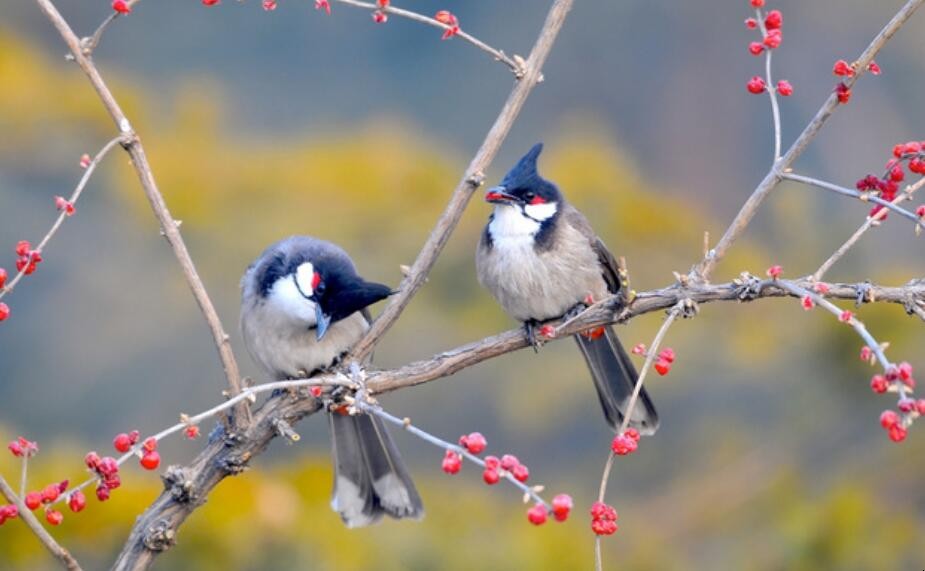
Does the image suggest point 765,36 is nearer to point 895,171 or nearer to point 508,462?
point 895,171

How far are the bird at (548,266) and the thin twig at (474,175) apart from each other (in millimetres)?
680

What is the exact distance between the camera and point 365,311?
10.9 feet

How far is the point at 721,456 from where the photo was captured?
15.7ft

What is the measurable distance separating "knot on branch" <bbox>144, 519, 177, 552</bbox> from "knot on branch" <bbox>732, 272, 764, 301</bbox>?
1.05 metres

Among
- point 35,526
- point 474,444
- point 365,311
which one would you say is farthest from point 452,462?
point 365,311

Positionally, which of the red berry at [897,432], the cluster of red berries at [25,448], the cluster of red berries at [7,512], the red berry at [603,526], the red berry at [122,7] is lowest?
the cluster of red berries at [7,512]

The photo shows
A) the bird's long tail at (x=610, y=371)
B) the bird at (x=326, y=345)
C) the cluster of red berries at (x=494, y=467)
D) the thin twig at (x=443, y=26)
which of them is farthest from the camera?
the bird's long tail at (x=610, y=371)

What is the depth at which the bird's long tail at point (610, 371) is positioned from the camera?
329cm

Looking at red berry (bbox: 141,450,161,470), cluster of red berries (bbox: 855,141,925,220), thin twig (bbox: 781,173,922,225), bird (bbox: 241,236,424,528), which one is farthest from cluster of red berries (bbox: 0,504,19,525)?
cluster of red berries (bbox: 855,141,925,220)

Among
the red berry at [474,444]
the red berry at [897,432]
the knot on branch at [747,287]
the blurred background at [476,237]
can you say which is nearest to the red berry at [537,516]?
the red berry at [474,444]

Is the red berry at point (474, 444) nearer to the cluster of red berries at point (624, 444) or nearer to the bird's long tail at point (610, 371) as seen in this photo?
the cluster of red berries at point (624, 444)

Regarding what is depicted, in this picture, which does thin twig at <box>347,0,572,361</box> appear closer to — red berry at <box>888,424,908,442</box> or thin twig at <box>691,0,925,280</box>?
thin twig at <box>691,0,925,280</box>

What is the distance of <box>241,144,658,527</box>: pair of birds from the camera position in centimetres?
309

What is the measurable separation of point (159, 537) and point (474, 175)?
870 mm
